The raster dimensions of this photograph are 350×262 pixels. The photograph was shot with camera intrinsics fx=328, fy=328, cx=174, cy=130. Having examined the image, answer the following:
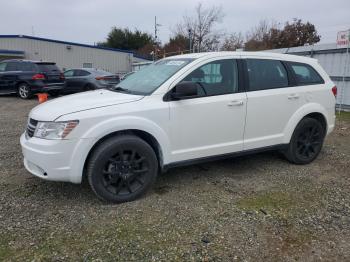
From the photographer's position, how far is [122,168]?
3.71 metres

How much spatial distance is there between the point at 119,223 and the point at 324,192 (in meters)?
2.61

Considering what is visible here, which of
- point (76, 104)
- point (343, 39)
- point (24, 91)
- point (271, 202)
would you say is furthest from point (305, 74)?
point (24, 91)

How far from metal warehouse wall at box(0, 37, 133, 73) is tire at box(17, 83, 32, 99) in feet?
48.1

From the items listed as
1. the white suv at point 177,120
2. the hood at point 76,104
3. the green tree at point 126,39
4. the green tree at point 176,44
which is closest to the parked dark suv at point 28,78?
the white suv at point 177,120

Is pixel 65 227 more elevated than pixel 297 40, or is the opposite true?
pixel 297 40

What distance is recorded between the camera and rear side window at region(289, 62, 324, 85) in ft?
16.1

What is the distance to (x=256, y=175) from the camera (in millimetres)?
4703

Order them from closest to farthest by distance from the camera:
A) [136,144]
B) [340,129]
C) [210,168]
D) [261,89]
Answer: [136,144] → [261,89] → [210,168] → [340,129]

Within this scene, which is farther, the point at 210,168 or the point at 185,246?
the point at 210,168

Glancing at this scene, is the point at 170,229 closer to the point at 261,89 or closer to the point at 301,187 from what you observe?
the point at 301,187

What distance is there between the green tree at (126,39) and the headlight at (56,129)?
45.9 metres

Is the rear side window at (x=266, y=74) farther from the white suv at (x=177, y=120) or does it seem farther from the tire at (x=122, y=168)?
the tire at (x=122, y=168)

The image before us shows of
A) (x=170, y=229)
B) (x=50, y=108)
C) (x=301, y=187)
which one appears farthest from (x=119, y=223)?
(x=301, y=187)

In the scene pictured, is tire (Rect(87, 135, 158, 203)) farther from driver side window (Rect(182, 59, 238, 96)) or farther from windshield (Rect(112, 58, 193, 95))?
driver side window (Rect(182, 59, 238, 96))
